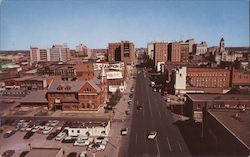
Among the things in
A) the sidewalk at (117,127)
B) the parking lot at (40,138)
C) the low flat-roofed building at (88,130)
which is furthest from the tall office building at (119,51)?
the low flat-roofed building at (88,130)

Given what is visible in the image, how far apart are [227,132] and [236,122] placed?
739 mm

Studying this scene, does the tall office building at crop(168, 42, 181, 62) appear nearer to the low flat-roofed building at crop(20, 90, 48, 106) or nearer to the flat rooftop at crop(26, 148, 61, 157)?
the low flat-roofed building at crop(20, 90, 48, 106)

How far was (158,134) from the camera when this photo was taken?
9062mm

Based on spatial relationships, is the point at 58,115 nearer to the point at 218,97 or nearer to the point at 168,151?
the point at 168,151

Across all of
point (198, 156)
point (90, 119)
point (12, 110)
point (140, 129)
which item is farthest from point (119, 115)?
point (12, 110)

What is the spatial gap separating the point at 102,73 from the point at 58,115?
3867 mm

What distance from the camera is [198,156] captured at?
23.7ft

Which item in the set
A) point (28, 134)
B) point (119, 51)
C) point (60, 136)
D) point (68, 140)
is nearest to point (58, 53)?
point (119, 51)

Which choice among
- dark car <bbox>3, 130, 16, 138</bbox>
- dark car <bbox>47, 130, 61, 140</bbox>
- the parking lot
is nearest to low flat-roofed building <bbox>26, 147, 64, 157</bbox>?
the parking lot

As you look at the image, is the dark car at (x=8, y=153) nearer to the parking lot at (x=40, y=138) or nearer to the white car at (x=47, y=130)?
the parking lot at (x=40, y=138)

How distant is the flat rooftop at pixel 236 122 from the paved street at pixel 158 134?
1.56 meters

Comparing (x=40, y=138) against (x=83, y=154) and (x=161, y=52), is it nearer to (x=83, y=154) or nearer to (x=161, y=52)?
(x=83, y=154)

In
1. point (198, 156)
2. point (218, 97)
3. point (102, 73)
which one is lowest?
point (198, 156)

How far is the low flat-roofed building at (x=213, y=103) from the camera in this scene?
1014 centimetres
